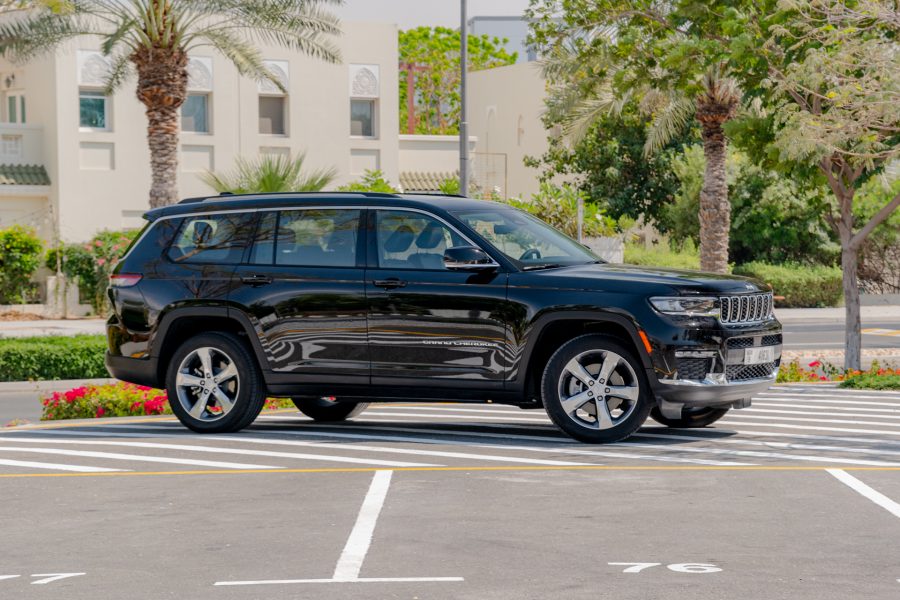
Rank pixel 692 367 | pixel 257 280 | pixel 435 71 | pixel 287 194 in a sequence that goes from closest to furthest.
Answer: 1. pixel 692 367
2. pixel 257 280
3. pixel 287 194
4. pixel 435 71

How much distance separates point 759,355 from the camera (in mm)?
11344

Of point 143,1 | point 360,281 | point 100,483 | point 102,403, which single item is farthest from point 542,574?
point 143,1

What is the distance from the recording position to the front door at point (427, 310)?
11.2 m

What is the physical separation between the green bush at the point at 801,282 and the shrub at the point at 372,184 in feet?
31.4

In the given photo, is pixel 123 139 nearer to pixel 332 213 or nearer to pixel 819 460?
pixel 332 213

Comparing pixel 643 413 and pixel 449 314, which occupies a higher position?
pixel 449 314

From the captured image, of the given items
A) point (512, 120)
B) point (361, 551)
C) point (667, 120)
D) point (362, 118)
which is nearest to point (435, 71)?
point (512, 120)

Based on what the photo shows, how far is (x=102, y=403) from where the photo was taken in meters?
14.7

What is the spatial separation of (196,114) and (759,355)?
29.2m

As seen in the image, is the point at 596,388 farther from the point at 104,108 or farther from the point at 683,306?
the point at 104,108

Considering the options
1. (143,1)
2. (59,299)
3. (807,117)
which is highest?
(143,1)

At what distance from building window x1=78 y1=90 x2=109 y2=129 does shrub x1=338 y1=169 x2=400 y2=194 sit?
6.16 m

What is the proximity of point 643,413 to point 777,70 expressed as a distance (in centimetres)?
788

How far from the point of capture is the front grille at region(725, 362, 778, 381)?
11.0 meters
